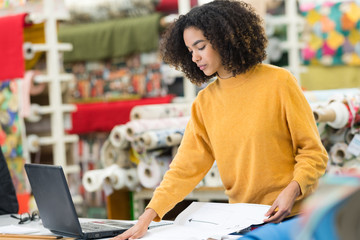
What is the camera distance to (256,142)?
1935 mm

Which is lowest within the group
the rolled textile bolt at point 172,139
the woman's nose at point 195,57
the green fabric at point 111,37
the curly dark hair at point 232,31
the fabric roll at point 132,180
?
the fabric roll at point 132,180

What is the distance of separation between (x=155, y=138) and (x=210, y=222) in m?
1.52

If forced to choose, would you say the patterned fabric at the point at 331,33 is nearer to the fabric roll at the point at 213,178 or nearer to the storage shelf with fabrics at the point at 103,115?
the storage shelf with fabrics at the point at 103,115

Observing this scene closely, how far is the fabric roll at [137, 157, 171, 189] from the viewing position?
11.2 ft

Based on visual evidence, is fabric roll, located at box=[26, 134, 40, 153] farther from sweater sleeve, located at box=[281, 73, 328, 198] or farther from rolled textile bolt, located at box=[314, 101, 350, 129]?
sweater sleeve, located at box=[281, 73, 328, 198]

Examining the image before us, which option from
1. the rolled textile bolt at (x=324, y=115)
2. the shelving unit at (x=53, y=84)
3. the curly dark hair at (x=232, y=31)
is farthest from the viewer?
the shelving unit at (x=53, y=84)

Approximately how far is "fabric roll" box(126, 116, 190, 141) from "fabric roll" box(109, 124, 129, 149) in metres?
0.03

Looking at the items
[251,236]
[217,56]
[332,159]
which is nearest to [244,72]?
[217,56]

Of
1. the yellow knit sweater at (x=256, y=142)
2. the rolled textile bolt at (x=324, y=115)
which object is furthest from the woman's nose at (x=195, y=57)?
the rolled textile bolt at (x=324, y=115)

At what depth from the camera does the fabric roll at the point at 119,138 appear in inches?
138

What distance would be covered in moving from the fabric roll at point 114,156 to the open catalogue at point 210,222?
1.62m

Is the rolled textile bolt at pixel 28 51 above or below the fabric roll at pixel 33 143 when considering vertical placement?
above

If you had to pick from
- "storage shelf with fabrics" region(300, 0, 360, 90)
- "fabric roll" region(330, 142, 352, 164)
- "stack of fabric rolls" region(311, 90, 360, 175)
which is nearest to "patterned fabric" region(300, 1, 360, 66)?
"storage shelf with fabrics" region(300, 0, 360, 90)

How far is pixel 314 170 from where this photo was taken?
184 centimetres
